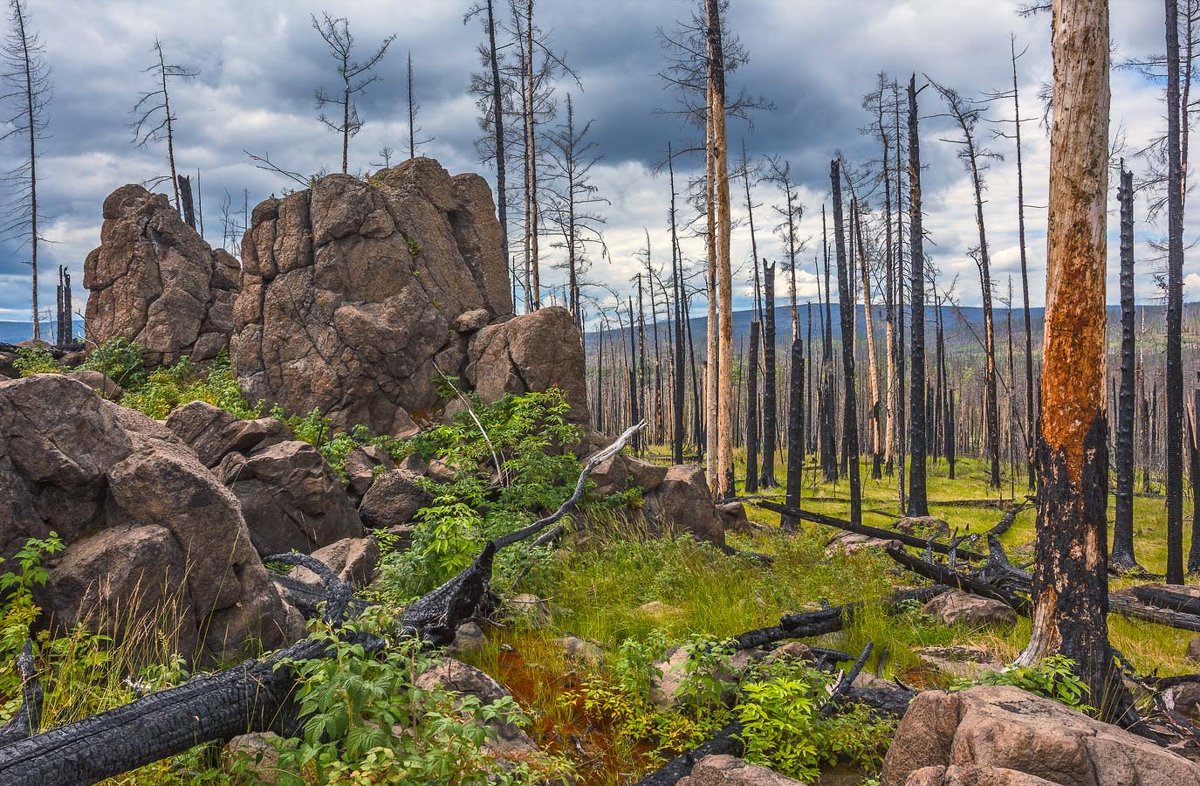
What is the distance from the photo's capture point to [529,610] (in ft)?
20.4

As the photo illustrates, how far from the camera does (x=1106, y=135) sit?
529 cm

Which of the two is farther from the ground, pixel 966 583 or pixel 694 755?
pixel 694 755

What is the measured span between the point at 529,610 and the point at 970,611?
16.3ft

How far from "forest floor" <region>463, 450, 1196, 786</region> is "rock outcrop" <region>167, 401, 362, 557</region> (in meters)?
3.37

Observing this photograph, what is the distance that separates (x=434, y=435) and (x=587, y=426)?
295cm

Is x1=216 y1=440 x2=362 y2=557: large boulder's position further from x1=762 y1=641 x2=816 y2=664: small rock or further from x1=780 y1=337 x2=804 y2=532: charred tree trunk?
x1=780 y1=337 x2=804 y2=532: charred tree trunk

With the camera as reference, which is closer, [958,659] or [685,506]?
[958,659]

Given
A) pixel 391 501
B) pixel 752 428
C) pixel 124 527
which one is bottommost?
pixel 752 428

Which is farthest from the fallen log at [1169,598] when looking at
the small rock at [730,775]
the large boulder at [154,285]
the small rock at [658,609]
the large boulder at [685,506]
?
the large boulder at [154,285]

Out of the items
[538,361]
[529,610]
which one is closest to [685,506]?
[538,361]

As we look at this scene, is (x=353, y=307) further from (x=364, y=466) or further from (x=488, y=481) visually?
(x=488, y=481)

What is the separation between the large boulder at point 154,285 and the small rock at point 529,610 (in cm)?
1313

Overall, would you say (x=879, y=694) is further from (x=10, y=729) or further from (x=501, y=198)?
(x=501, y=198)

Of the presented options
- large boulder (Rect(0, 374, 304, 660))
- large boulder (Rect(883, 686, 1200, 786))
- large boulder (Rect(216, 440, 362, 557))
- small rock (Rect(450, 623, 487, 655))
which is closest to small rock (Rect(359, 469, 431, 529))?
large boulder (Rect(216, 440, 362, 557))
